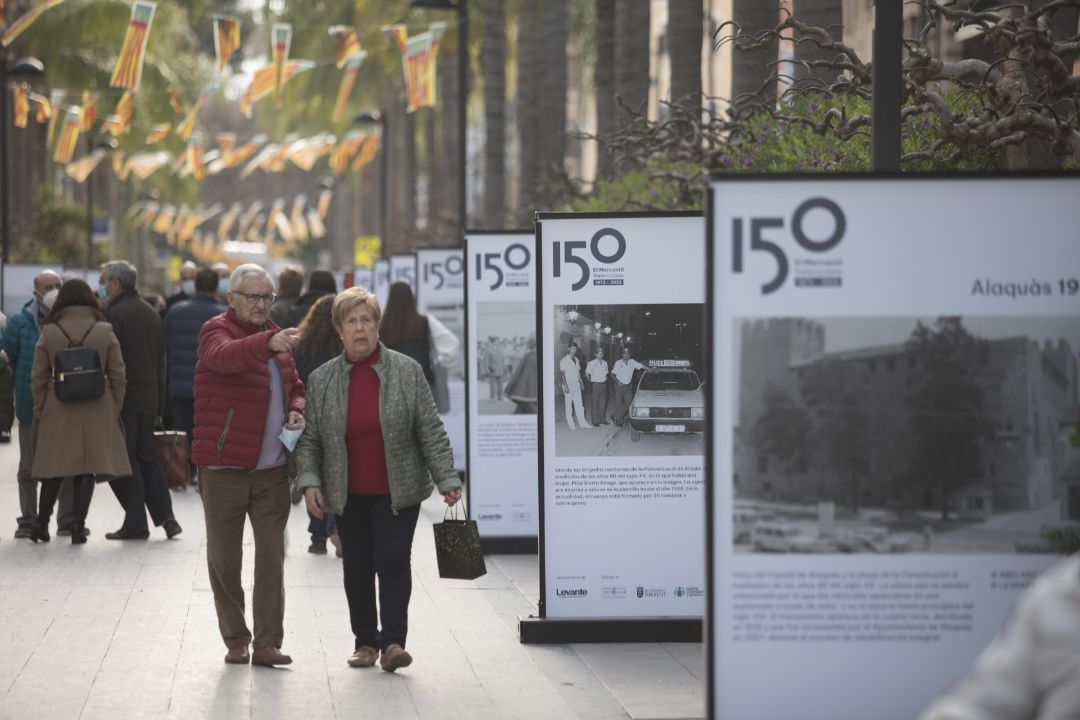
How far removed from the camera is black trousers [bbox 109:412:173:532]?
13609mm

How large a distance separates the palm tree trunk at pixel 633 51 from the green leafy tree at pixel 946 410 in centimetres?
1545

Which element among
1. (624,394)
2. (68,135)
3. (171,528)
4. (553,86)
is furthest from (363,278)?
(624,394)

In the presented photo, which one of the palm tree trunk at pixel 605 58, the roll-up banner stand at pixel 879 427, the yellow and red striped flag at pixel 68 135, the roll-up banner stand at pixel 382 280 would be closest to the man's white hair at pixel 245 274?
the roll-up banner stand at pixel 879 427

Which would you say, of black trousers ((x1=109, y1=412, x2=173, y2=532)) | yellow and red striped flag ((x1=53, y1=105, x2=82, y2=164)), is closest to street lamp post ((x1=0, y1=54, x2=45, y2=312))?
yellow and red striped flag ((x1=53, y1=105, x2=82, y2=164))

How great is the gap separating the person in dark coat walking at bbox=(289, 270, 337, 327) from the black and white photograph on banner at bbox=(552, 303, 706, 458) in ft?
16.3

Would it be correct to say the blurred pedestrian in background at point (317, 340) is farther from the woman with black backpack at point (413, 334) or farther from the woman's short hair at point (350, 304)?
the woman's short hair at point (350, 304)

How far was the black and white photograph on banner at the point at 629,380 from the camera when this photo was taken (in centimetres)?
927

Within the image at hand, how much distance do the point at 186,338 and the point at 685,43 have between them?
23.0ft

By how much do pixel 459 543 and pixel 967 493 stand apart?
3343mm

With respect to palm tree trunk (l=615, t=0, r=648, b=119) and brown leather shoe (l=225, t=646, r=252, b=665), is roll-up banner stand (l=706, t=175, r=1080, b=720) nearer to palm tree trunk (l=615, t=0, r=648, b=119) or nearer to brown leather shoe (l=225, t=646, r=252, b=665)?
brown leather shoe (l=225, t=646, r=252, b=665)

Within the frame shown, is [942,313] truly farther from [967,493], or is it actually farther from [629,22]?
[629,22]

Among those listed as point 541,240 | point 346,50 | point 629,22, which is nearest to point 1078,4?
point 541,240

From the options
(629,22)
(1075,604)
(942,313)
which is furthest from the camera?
(629,22)

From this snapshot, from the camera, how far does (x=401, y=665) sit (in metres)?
8.68
